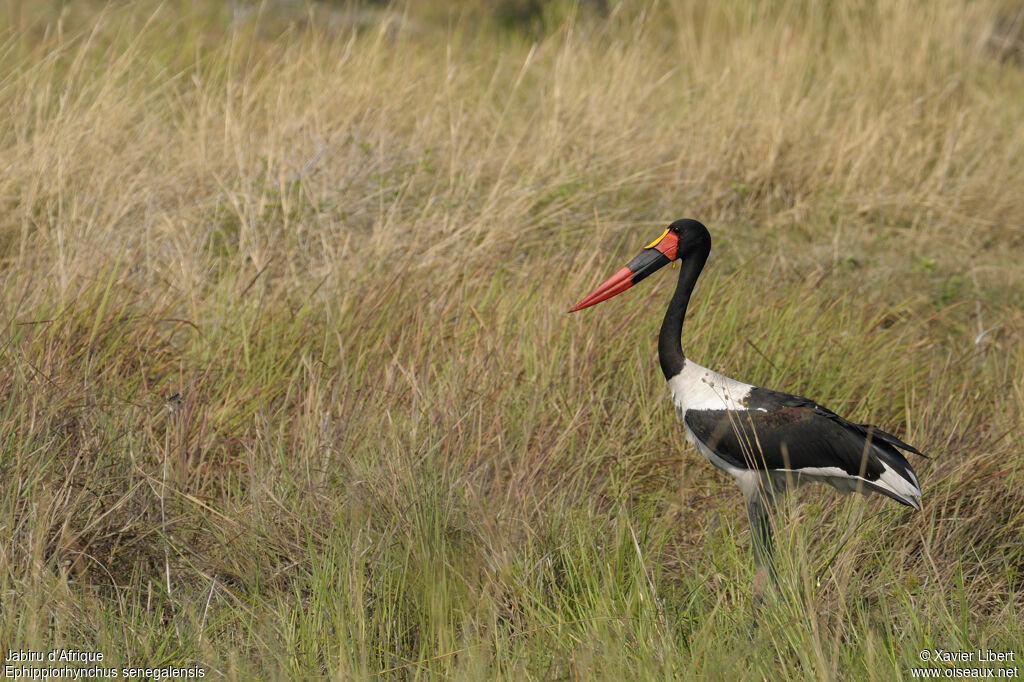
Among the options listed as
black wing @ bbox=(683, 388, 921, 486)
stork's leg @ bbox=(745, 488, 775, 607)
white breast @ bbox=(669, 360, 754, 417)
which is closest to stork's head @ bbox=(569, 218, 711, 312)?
white breast @ bbox=(669, 360, 754, 417)

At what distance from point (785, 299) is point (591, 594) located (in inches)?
70.5

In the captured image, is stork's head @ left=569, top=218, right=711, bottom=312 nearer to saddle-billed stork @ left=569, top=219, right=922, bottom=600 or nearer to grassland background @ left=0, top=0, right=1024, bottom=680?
saddle-billed stork @ left=569, top=219, right=922, bottom=600

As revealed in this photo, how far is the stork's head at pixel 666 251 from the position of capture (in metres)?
3.19

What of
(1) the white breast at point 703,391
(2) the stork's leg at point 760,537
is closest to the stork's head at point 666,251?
(1) the white breast at point 703,391

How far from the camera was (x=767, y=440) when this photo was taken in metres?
2.90

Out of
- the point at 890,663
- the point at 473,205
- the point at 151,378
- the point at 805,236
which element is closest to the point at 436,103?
the point at 473,205

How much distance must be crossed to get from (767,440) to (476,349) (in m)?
0.97

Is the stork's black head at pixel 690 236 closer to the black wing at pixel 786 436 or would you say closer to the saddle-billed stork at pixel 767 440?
the saddle-billed stork at pixel 767 440

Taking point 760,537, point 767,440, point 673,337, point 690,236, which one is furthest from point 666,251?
point 760,537

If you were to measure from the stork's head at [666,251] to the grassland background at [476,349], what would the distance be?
0.39 m

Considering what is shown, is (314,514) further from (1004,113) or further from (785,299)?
(1004,113)

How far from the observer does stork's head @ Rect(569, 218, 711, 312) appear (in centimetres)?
319

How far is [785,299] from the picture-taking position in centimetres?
398

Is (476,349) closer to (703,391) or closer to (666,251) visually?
(666,251)
